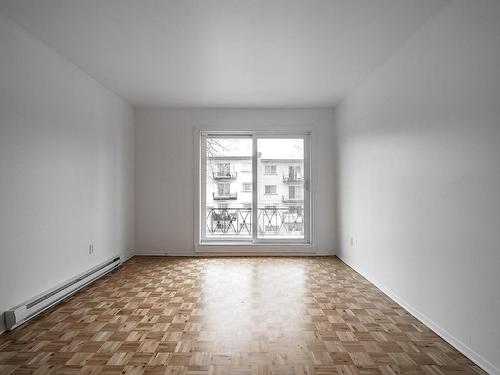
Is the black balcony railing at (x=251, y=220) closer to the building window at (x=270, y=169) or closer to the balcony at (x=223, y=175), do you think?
the balcony at (x=223, y=175)

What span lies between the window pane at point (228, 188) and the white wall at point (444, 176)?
2428 mm

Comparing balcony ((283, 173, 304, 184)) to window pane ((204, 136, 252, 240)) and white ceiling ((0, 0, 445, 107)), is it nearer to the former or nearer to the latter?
window pane ((204, 136, 252, 240))

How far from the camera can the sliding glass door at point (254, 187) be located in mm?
6098

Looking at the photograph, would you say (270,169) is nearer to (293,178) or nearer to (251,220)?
(293,178)

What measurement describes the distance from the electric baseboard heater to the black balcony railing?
2.02 meters

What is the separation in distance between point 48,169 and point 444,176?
→ 3.47 meters

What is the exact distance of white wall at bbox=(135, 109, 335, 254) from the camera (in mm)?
5941

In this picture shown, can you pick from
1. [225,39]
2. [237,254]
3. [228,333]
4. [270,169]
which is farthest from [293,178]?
[228,333]

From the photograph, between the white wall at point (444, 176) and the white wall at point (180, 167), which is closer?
the white wall at point (444, 176)

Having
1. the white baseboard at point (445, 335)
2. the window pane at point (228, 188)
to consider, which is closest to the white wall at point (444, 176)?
the white baseboard at point (445, 335)

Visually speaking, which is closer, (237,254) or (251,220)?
(237,254)

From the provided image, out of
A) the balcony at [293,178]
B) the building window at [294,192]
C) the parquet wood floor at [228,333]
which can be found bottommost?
the parquet wood floor at [228,333]

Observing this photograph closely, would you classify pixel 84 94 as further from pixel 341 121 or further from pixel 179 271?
pixel 341 121

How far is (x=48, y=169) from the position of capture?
3400 millimetres
